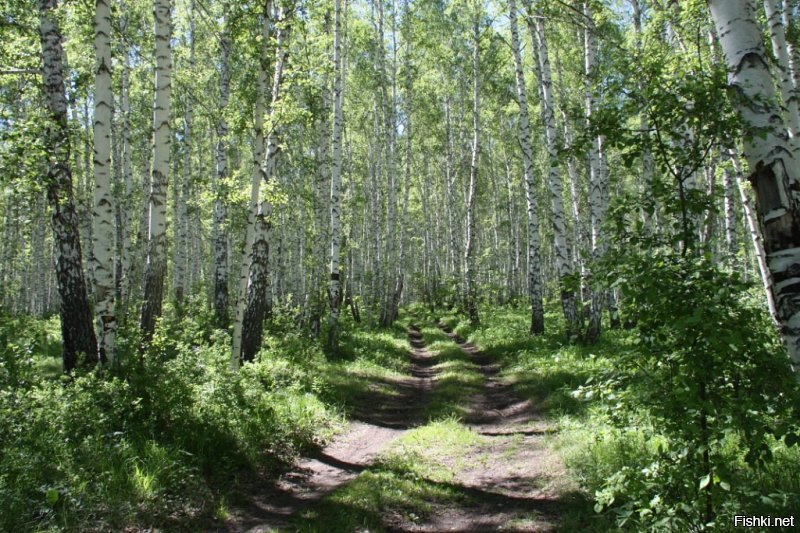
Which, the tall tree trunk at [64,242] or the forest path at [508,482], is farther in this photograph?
the tall tree trunk at [64,242]

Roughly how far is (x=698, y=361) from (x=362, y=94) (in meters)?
26.7

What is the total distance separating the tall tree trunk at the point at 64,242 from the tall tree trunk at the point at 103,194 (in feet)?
3.14

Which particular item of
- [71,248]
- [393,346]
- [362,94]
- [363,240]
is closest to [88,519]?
[71,248]

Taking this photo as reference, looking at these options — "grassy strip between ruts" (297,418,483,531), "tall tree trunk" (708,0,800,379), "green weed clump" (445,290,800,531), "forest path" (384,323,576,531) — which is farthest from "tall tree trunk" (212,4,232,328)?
"tall tree trunk" (708,0,800,379)

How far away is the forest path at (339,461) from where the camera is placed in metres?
5.11

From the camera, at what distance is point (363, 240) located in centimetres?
3272

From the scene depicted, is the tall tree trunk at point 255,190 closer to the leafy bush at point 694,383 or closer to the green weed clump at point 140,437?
the green weed clump at point 140,437

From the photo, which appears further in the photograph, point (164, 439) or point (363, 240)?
point (363, 240)

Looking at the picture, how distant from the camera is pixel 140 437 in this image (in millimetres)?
5574

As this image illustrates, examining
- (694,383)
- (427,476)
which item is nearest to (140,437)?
(427,476)

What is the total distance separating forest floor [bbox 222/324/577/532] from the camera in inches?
192

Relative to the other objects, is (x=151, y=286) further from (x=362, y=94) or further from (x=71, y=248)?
(x=362, y=94)

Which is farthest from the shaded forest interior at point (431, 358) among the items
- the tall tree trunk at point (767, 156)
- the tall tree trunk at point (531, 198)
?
the tall tree trunk at point (531, 198)

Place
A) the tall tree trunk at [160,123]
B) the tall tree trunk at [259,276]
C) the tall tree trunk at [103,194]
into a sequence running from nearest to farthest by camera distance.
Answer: the tall tree trunk at [103,194] < the tall tree trunk at [160,123] < the tall tree trunk at [259,276]
